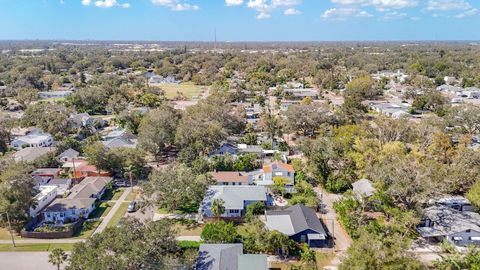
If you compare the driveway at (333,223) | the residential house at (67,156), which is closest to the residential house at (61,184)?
the residential house at (67,156)

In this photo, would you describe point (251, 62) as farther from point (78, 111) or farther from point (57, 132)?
point (57, 132)

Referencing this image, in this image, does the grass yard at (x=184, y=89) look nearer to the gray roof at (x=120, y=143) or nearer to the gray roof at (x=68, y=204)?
the gray roof at (x=120, y=143)

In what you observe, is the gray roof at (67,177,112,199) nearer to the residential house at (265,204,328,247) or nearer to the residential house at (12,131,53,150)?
the residential house at (265,204,328,247)

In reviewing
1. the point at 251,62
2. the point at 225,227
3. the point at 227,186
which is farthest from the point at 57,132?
the point at 251,62

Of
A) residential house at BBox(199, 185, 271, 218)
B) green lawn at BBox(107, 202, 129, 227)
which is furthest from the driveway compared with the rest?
green lawn at BBox(107, 202, 129, 227)

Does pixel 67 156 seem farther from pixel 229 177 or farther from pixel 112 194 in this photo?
pixel 229 177

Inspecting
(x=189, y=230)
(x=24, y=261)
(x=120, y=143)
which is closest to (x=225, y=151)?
(x=120, y=143)
